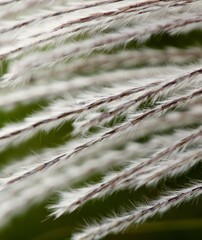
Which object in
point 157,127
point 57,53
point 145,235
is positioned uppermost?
point 57,53

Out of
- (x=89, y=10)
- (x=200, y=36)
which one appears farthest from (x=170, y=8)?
(x=200, y=36)

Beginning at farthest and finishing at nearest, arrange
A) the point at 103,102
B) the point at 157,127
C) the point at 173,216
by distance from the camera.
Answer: the point at 173,216 < the point at 157,127 < the point at 103,102

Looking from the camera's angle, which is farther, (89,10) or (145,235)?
(145,235)

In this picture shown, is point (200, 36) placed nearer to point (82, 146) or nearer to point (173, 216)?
point (173, 216)

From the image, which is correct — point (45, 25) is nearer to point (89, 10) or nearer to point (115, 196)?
point (89, 10)

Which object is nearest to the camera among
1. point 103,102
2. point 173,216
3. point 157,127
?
point 103,102

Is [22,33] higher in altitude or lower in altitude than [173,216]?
higher
